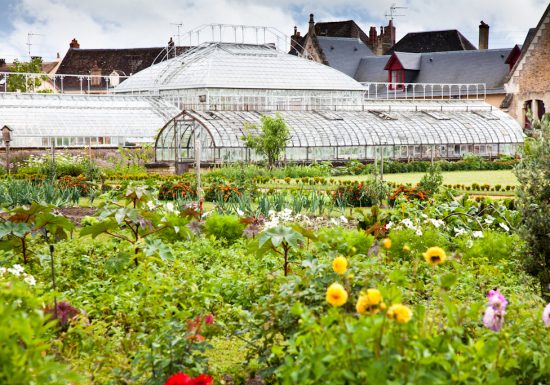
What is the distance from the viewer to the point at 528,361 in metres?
5.10

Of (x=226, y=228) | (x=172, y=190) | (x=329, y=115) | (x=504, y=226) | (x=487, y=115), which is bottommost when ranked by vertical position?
(x=172, y=190)

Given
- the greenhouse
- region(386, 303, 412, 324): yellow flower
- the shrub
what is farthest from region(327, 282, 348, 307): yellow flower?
the greenhouse

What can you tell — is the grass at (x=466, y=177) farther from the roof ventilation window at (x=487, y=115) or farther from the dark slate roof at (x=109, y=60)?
the dark slate roof at (x=109, y=60)

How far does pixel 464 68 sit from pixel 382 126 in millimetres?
14885

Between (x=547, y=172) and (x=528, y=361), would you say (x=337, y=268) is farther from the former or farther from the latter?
(x=547, y=172)

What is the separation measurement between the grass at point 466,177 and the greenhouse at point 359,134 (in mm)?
1450

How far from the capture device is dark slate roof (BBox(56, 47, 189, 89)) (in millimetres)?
63844

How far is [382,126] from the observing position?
3675 centimetres

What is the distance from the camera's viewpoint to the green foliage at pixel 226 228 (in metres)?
12.6

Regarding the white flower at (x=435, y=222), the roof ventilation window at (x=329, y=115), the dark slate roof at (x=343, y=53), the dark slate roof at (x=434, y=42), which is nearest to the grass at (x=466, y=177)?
the roof ventilation window at (x=329, y=115)

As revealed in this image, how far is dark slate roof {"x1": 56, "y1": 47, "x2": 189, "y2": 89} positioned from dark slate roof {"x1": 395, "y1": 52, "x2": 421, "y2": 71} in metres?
19.8

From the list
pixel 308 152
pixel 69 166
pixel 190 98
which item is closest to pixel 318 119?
pixel 308 152

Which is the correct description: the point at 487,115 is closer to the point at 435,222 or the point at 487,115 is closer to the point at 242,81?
the point at 242,81

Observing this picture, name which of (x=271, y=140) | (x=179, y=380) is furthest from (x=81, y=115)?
(x=179, y=380)
